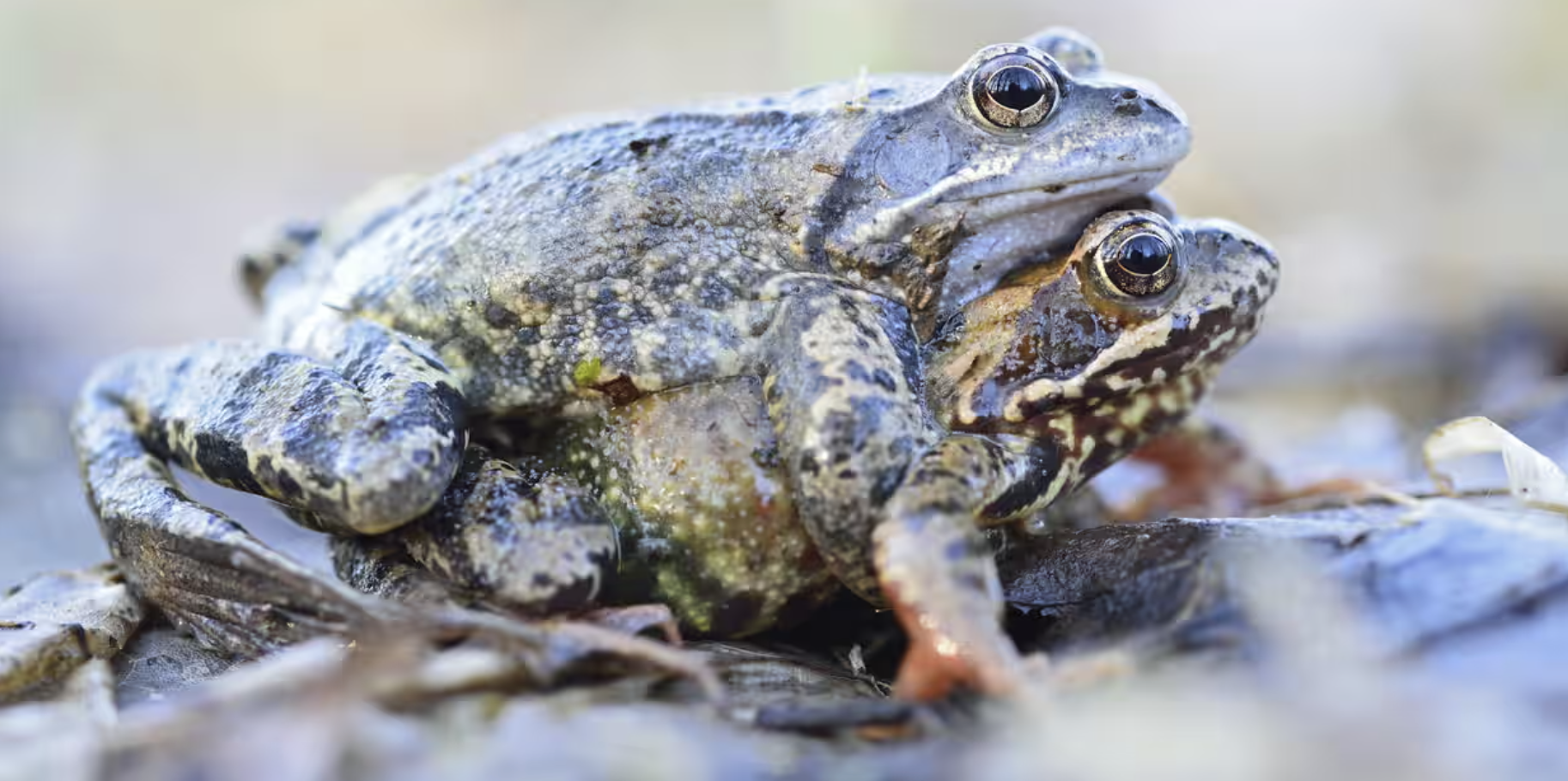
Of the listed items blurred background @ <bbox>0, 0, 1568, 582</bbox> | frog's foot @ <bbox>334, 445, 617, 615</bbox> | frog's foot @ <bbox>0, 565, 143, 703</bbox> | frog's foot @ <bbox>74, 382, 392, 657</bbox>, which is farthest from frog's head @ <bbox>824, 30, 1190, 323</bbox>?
blurred background @ <bbox>0, 0, 1568, 582</bbox>

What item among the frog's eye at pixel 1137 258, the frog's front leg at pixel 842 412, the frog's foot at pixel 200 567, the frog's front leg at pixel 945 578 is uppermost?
the frog's eye at pixel 1137 258

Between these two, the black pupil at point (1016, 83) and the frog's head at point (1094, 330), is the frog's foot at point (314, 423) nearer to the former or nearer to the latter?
the frog's head at point (1094, 330)

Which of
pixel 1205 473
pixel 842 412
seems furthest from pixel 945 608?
pixel 1205 473

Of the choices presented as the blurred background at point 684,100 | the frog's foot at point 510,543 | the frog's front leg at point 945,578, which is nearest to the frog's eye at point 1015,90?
the frog's front leg at point 945,578

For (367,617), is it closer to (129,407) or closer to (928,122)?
(129,407)

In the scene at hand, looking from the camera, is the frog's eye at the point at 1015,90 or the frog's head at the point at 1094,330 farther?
the frog's head at the point at 1094,330

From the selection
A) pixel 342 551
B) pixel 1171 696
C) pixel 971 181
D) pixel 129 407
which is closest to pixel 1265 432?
pixel 971 181
